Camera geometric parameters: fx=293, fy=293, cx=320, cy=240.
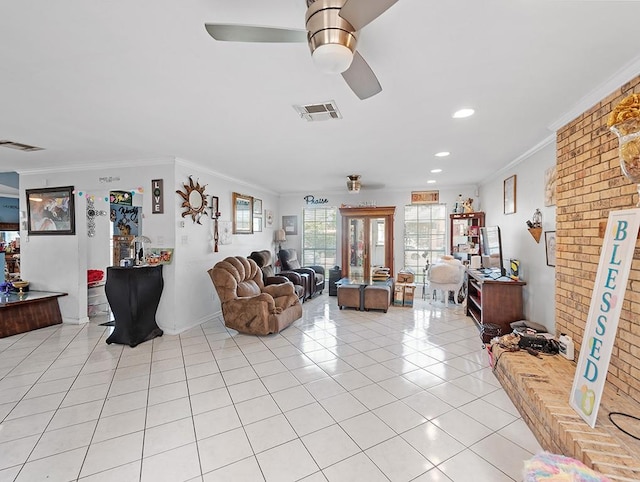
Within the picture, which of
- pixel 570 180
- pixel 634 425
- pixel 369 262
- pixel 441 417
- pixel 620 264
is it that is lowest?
pixel 441 417

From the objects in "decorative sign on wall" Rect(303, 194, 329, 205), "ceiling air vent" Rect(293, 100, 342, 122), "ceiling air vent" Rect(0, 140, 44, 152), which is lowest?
"decorative sign on wall" Rect(303, 194, 329, 205)

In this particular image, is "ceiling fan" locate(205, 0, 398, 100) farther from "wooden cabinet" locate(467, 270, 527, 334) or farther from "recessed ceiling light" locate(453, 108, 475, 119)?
"wooden cabinet" locate(467, 270, 527, 334)

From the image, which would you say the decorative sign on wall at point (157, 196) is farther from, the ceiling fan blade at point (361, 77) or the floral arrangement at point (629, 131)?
the floral arrangement at point (629, 131)

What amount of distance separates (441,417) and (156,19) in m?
3.12

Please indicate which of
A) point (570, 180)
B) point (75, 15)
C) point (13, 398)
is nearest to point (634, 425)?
point (570, 180)

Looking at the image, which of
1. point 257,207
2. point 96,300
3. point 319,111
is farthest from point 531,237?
point 96,300

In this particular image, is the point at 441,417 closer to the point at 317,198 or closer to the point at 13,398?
the point at 13,398

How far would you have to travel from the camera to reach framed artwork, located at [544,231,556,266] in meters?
3.06

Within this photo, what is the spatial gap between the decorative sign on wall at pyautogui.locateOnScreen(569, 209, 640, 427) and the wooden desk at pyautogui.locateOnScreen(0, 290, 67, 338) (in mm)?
6316

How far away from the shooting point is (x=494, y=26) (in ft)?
4.89

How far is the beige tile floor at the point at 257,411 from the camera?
180cm

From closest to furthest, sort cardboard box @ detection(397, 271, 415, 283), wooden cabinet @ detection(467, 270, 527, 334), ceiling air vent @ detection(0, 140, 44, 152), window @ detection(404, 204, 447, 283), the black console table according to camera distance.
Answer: ceiling air vent @ detection(0, 140, 44, 152), the black console table, wooden cabinet @ detection(467, 270, 527, 334), cardboard box @ detection(397, 271, 415, 283), window @ detection(404, 204, 447, 283)

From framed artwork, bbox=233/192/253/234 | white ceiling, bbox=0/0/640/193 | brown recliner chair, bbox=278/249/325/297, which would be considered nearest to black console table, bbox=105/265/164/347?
white ceiling, bbox=0/0/640/193

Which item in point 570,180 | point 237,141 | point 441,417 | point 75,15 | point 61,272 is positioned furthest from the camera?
point 61,272
